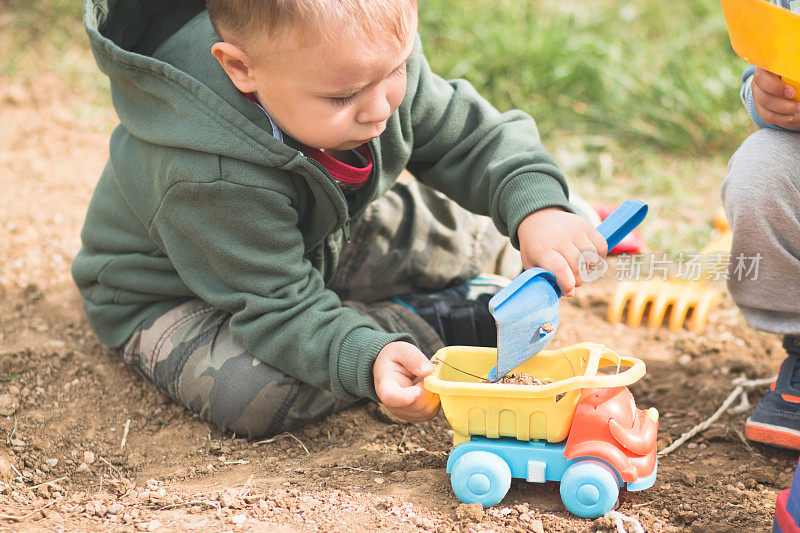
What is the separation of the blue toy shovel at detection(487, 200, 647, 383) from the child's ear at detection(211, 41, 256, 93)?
63 cm

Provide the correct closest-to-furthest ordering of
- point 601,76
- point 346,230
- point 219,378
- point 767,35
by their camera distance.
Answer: point 767,35 < point 219,378 < point 346,230 < point 601,76

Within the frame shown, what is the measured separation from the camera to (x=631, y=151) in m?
3.47

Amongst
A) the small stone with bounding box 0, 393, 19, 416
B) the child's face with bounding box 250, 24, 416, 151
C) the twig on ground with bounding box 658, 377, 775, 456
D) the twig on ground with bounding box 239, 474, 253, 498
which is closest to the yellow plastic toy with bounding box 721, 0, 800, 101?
the child's face with bounding box 250, 24, 416, 151

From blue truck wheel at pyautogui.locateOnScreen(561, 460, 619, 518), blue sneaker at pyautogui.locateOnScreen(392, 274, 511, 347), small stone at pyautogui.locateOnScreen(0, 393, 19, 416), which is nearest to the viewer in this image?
blue truck wheel at pyautogui.locateOnScreen(561, 460, 619, 518)

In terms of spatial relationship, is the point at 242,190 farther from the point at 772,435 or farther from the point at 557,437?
the point at 772,435

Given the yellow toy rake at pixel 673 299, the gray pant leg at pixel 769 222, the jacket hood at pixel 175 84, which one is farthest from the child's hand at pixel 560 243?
the yellow toy rake at pixel 673 299

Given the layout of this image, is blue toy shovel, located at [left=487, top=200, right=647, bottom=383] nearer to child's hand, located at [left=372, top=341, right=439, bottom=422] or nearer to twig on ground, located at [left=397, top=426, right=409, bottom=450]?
child's hand, located at [left=372, top=341, right=439, bottom=422]

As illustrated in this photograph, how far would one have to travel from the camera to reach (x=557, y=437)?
4.84 feet

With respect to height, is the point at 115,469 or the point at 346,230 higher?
the point at 346,230

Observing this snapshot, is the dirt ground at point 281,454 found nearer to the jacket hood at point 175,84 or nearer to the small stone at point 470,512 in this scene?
the small stone at point 470,512

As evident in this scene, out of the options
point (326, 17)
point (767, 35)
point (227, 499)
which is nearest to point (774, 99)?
point (767, 35)

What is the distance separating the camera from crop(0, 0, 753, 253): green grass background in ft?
10.6

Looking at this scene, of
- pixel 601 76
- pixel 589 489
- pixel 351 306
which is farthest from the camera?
pixel 601 76

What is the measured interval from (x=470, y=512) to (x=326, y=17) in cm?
87
